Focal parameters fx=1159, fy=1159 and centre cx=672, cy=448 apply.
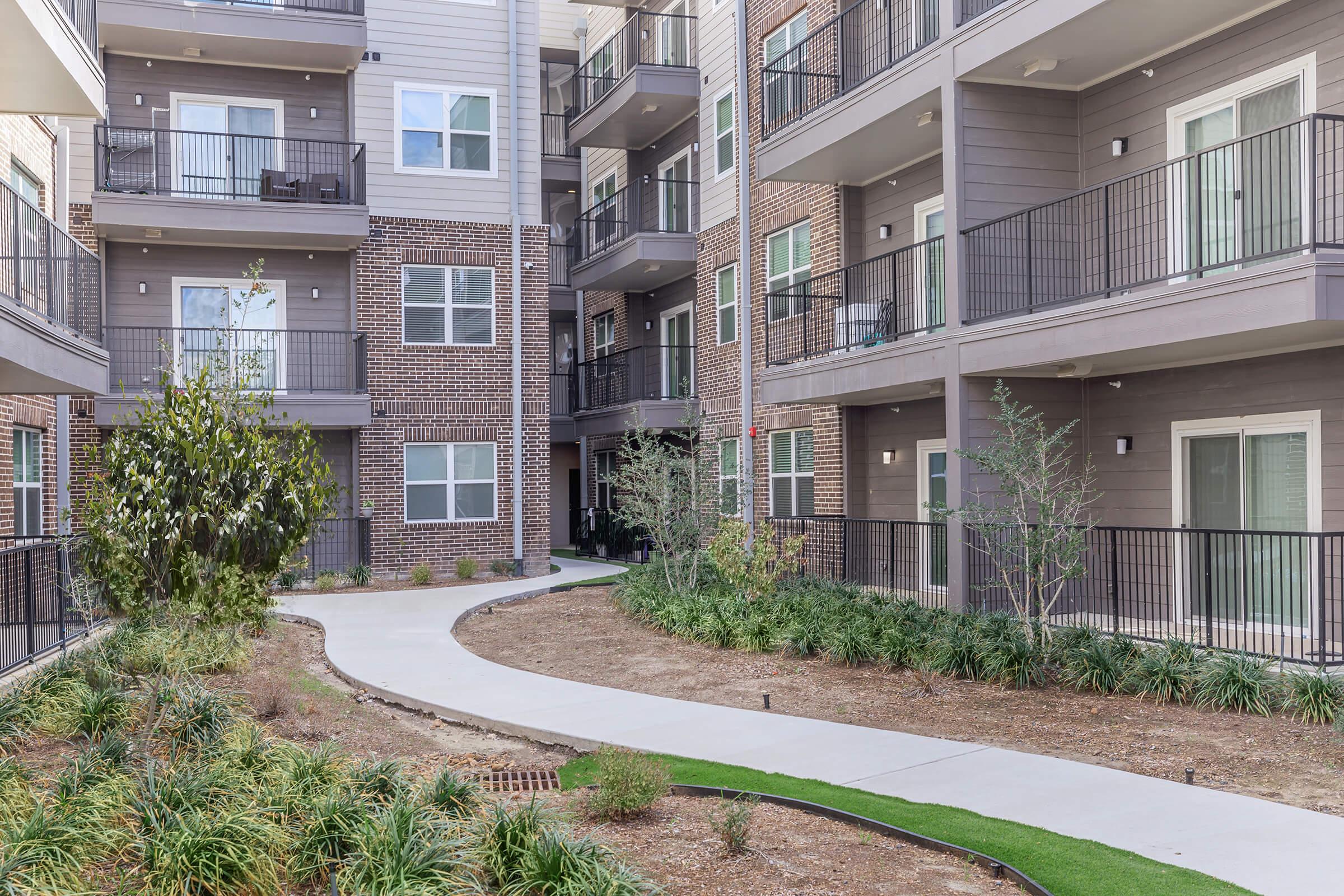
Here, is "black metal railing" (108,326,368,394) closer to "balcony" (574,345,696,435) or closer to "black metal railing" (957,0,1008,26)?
"balcony" (574,345,696,435)

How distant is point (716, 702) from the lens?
10.5 meters

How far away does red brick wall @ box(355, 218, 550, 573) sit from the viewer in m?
22.5

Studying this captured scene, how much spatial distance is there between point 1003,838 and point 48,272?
10.9m

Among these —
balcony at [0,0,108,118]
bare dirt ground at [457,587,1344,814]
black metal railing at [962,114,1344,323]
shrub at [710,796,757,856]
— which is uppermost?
balcony at [0,0,108,118]

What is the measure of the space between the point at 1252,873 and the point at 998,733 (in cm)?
338

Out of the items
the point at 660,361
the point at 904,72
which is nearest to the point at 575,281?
the point at 660,361

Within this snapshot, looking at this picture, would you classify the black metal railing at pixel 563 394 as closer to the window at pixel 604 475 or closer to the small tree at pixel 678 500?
the window at pixel 604 475

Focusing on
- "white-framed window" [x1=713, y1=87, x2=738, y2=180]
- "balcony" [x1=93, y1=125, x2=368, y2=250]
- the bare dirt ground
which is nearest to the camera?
the bare dirt ground

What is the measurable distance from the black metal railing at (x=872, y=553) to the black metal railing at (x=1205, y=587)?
208 cm

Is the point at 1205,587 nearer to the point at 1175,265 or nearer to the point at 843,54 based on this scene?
the point at 1175,265

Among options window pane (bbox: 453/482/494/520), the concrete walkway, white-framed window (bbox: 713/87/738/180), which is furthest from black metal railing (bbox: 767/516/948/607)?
white-framed window (bbox: 713/87/738/180)

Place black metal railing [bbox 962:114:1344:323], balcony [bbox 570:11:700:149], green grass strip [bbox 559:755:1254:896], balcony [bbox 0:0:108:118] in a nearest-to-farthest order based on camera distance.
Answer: green grass strip [bbox 559:755:1254:896]
balcony [bbox 0:0:108:118]
black metal railing [bbox 962:114:1344:323]
balcony [bbox 570:11:700:149]

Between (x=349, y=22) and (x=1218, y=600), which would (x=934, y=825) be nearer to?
(x=1218, y=600)

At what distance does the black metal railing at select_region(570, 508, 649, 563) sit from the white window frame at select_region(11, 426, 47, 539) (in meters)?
11.2
